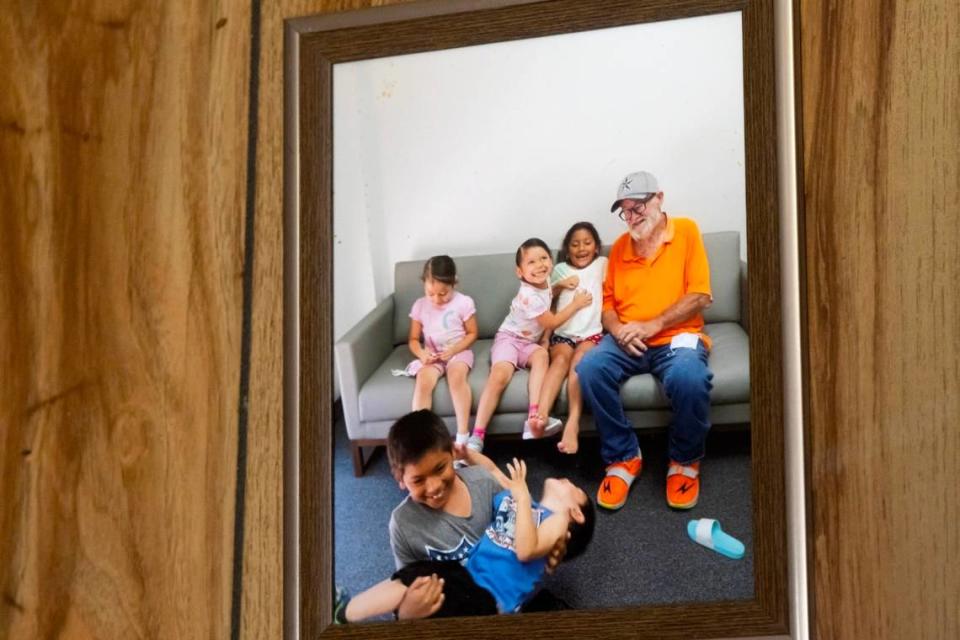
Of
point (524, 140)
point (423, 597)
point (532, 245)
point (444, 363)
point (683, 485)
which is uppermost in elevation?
point (524, 140)

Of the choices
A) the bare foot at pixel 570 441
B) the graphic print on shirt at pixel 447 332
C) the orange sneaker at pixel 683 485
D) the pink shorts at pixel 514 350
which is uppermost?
the graphic print on shirt at pixel 447 332

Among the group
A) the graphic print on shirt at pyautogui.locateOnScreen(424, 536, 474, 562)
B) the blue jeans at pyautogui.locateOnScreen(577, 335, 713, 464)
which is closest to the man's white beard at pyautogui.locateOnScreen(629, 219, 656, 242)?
the blue jeans at pyautogui.locateOnScreen(577, 335, 713, 464)

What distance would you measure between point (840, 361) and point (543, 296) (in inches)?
11.4

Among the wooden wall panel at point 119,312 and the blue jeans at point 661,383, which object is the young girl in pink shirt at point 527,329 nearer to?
the blue jeans at point 661,383

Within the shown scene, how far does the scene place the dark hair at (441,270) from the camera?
0.81 m

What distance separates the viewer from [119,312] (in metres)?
0.87

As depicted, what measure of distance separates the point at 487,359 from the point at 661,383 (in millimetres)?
174

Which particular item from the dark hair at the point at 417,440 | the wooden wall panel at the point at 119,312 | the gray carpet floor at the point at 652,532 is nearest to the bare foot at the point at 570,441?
the gray carpet floor at the point at 652,532

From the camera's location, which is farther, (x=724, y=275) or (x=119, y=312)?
(x=119, y=312)

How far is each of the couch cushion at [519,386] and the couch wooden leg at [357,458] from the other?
0.03 m

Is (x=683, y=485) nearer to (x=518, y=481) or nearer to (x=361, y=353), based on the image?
(x=518, y=481)

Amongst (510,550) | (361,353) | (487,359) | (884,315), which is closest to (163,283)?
(361,353)

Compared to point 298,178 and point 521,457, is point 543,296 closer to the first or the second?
point 521,457

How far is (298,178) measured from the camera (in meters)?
0.84
